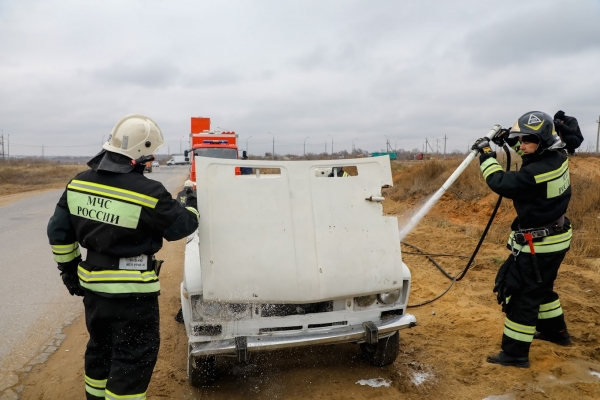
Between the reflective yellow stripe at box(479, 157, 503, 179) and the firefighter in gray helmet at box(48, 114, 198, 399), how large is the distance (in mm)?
2588

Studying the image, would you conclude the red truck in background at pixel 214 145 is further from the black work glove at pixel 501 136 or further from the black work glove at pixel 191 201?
the black work glove at pixel 191 201

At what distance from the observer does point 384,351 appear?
13.0 ft

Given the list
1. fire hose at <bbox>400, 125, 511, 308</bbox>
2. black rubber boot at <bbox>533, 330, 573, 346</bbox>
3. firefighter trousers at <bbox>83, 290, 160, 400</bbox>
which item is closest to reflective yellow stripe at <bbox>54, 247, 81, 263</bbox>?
firefighter trousers at <bbox>83, 290, 160, 400</bbox>

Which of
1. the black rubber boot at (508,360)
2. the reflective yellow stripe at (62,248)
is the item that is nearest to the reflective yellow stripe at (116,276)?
the reflective yellow stripe at (62,248)

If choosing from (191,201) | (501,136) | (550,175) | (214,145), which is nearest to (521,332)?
(550,175)

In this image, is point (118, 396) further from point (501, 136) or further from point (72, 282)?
point (501, 136)

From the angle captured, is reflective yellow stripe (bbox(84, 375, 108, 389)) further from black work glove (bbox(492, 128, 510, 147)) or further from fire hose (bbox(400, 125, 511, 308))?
black work glove (bbox(492, 128, 510, 147))

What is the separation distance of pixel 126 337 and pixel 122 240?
2.05ft

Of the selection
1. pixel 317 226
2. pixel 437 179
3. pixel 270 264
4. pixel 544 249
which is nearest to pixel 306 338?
pixel 270 264

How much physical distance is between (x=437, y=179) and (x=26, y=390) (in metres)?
15.1

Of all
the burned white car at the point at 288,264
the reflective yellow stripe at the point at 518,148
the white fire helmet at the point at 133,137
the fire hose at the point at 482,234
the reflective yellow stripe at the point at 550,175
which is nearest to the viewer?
the white fire helmet at the point at 133,137

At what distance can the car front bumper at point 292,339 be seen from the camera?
10.7 ft

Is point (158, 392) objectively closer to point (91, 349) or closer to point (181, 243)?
point (91, 349)

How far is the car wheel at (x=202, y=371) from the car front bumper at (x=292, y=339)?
8.3 inches
